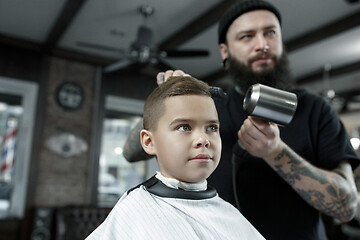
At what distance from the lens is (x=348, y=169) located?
112 centimetres

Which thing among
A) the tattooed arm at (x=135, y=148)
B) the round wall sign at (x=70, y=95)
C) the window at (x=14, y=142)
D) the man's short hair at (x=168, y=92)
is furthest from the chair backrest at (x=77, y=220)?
the man's short hair at (x=168, y=92)

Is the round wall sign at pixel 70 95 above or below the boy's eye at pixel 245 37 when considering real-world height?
above

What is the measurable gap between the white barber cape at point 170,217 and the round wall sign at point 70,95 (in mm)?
4901

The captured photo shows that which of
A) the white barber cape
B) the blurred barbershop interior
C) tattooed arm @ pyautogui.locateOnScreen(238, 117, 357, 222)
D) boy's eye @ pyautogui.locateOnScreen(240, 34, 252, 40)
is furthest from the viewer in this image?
the blurred barbershop interior

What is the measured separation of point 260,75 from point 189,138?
486 mm

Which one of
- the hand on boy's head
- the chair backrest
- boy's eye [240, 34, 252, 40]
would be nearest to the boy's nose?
the hand on boy's head

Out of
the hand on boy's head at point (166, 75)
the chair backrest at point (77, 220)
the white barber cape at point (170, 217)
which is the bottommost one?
the chair backrest at point (77, 220)

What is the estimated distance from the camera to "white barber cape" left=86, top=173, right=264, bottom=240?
65 centimetres

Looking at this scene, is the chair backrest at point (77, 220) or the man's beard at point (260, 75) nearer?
the man's beard at point (260, 75)

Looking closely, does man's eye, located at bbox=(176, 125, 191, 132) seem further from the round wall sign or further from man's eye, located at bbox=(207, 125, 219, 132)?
the round wall sign

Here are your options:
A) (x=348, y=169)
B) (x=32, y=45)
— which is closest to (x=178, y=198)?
(x=348, y=169)

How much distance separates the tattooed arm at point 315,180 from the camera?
3.08 feet

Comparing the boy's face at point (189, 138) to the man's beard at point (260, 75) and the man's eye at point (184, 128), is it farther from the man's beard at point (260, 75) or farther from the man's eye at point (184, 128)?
the man's beard at point (260, 75)

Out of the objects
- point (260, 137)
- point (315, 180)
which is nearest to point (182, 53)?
point (315, 180)
